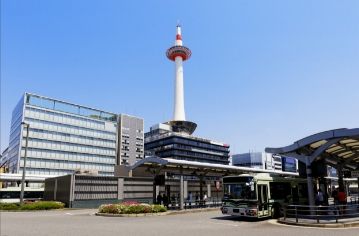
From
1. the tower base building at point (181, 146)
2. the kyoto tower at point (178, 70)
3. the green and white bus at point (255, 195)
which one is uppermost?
the kyoto tower at point (178, 70)

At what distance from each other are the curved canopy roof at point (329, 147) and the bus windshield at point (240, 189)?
10.3 feet

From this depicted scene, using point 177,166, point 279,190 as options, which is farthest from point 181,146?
point 279,190

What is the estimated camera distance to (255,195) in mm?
20312

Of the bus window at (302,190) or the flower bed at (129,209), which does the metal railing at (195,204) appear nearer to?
the flower bed at (129,209)

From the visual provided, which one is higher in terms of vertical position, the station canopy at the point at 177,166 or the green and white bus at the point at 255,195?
the station canopy at the point at 177,166

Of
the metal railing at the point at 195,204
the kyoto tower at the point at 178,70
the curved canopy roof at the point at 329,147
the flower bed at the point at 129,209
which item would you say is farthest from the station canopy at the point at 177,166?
the kyoto tower at the point at 178,70

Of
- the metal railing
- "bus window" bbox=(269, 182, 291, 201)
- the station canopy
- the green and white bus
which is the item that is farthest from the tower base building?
the green and white bus

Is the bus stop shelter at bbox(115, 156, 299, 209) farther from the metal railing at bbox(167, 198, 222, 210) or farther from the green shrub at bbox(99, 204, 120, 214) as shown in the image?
the green shrub at bbox(99, 204, 120, 214)

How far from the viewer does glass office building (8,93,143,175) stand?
9769cm

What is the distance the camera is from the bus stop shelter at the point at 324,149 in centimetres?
1925

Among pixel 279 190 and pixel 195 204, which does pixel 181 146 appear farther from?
pixel 279 190

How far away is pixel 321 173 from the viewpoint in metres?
21.9

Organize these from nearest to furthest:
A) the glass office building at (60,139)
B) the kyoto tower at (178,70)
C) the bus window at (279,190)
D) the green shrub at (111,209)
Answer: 1. the bus window at (279,190)
2. the green shrub at (111,209)
3. the glass office building at (60,139)
4. the kyoto tower at (178,70)

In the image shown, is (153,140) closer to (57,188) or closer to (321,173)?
(57,188)
